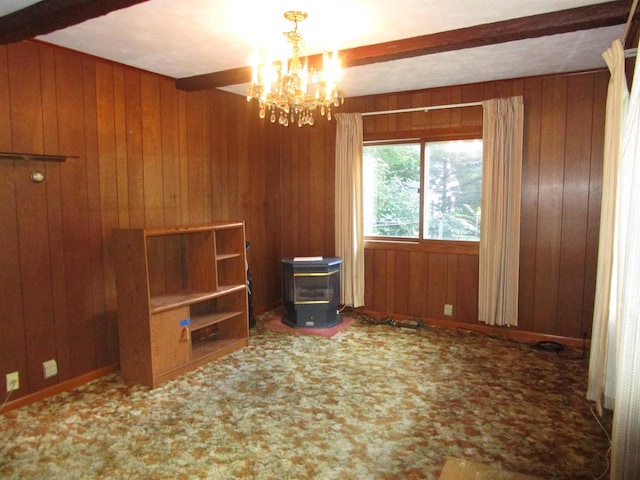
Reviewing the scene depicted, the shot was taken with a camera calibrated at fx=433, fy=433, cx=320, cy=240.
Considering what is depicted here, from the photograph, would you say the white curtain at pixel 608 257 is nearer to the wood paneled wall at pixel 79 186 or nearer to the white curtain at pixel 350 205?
the white curtain at pixel 350 205

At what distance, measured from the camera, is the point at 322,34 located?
2.80 meters

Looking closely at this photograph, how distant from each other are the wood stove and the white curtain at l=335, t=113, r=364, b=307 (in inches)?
12.9

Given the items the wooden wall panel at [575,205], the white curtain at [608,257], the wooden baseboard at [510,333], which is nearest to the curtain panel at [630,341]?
the white curtain at [608,257]

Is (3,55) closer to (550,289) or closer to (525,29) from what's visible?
(525,29)

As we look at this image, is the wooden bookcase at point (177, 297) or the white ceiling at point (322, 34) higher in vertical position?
the white ceiling at point (322, 34)

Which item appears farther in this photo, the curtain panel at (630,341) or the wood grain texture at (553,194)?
the wood grain texture at (553,194)

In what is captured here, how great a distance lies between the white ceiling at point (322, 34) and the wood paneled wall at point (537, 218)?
0.34 metres

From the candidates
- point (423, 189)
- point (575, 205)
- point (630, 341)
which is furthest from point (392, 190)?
point (630, 341)

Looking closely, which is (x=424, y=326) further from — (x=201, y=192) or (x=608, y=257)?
(x=201, y=192)

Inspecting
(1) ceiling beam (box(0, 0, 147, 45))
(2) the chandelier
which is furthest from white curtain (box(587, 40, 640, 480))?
(1) ceiling beam (box(0, 0, 147, 45))

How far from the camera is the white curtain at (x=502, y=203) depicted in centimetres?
402

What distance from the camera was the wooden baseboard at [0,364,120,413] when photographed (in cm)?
285

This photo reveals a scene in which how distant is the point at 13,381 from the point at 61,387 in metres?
0.34

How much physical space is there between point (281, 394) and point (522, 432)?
1550mm
